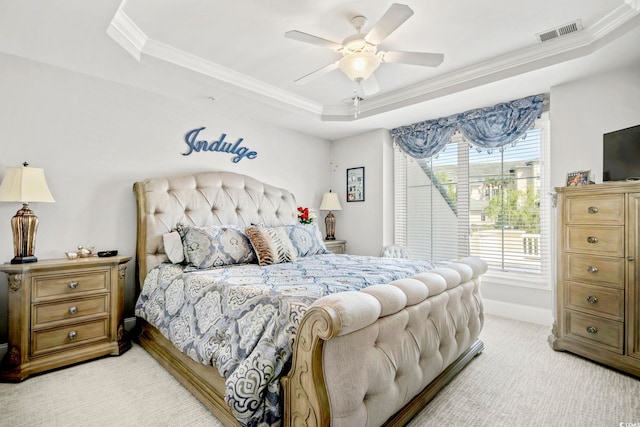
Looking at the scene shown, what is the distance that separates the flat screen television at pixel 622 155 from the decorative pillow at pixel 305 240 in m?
2.55

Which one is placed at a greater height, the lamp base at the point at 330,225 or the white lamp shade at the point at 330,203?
the white lamp shade at the point at 330,203

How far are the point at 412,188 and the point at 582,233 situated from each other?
7.14 feet

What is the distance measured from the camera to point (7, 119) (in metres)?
2.45

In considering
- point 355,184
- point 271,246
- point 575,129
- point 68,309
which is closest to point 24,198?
point 68,309

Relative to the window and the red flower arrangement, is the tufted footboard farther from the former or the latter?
the red flower arrangement

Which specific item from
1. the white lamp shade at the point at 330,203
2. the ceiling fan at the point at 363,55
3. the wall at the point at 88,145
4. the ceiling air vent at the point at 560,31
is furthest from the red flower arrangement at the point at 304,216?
the ceiling air vent at the point at 560,31

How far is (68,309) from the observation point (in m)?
2.37

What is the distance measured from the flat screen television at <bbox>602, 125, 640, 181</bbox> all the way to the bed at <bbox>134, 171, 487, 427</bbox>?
123 cm

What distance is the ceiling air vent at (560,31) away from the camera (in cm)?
230

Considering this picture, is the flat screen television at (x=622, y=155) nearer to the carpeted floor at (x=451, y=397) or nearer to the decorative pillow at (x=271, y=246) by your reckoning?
the carpeted floor at (x=451, y=397)

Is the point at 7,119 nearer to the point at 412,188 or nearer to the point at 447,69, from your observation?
the point at 447,69

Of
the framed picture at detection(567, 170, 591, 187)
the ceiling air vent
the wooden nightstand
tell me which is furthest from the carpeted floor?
the ceiling air vent

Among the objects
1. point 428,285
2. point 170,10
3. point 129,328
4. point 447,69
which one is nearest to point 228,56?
point 170,10

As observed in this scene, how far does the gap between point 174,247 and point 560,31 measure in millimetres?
3570
